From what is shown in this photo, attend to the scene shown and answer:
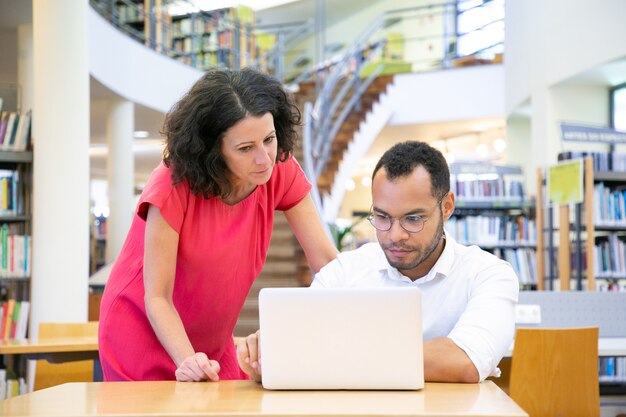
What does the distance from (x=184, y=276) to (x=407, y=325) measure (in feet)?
2.35

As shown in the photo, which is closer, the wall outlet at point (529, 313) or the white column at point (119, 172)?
the wall outlet at point (529, 313)

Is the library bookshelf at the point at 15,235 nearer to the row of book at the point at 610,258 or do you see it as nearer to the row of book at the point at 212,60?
the row of book at the point at 610,258

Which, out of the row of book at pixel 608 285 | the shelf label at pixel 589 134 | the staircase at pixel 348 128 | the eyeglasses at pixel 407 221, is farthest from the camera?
the staircase at pixel 348 128

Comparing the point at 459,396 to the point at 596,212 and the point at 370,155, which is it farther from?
the point at 370,155

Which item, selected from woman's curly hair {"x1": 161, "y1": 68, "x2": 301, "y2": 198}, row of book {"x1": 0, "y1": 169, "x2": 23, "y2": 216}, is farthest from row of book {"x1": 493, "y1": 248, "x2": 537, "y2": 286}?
woman's curly hair {"x1": 161, "y1": 68, "x2": 301, "y2": 198}

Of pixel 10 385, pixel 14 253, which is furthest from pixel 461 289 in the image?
pixel 14 253

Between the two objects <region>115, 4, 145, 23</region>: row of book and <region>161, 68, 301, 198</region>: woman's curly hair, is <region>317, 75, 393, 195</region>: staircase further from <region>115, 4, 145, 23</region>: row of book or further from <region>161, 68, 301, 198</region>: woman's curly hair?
<region>161, 68, 301, 198</region>: woman's curly hair

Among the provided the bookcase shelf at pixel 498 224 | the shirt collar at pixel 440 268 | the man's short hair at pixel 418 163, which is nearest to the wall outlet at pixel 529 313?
the shirt collar at pixel 440 268

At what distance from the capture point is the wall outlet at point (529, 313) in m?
4.31

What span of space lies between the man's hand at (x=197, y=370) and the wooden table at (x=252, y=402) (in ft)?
0.28

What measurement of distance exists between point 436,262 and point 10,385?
3.74 m

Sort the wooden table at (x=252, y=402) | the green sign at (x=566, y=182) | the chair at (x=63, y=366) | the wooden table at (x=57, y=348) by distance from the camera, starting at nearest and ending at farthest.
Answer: the wooden table at (x=252, y=402) → the wooden table at (x=57, y=348) → the chair at (x=63, y=366) → the green sign at (x=566, y=182)

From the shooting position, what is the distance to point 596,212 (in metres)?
6.73

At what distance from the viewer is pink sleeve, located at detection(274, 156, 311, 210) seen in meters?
2.22
